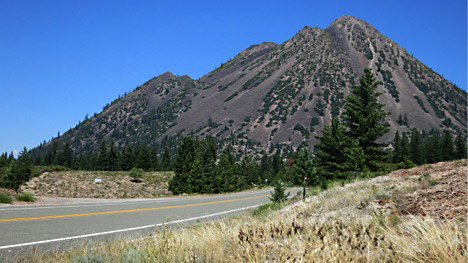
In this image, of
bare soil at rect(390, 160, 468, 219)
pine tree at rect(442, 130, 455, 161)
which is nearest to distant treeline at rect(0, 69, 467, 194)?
pine tree at rect(442, 130, 455, 161)

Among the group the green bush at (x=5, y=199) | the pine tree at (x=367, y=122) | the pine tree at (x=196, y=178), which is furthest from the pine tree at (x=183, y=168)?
the green bush at (x=5, y=199)

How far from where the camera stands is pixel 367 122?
116 ft

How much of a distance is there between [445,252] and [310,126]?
613ft

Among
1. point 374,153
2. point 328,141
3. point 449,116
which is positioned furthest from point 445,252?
point 449,116

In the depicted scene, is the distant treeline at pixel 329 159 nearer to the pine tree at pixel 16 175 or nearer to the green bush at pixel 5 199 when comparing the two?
the pine tree at pixel 16 175

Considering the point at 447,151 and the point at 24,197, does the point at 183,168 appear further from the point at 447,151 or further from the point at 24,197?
the point at 447,151

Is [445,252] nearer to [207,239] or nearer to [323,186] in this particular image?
[207,239]

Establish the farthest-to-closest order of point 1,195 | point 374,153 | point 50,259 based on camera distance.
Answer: point 374,153
point 1,195
point 50,259

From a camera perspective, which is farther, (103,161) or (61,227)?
(103,161)

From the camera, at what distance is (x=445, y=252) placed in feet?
9.78

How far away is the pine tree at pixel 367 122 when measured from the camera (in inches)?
1379

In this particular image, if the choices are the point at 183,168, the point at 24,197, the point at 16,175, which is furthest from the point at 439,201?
the point at 183,168

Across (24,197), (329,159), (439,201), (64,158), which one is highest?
(64,158)

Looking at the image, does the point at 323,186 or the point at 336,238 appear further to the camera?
the point at 323,186
